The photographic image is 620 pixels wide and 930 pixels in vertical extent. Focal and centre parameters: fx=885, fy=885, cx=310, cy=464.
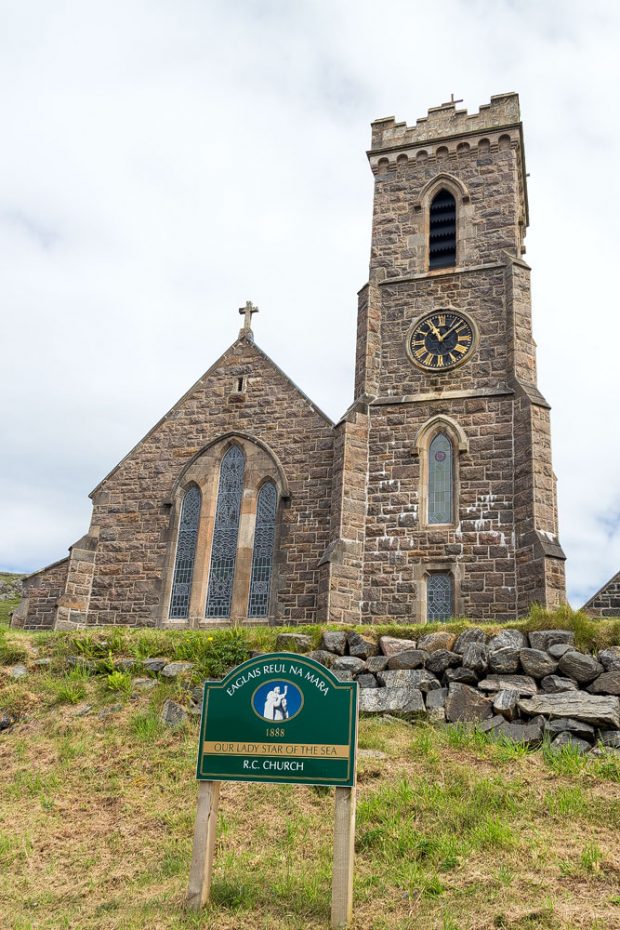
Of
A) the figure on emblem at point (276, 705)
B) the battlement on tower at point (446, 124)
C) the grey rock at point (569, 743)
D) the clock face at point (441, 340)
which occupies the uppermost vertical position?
the battlement on tower at point (446, 124)

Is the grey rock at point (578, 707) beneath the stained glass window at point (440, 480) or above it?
beneath

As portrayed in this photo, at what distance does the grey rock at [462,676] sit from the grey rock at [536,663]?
26.9 inches

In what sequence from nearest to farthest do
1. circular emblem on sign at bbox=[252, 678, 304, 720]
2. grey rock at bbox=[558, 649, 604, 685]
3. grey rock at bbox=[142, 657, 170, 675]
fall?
circular emblem on sign at bbox=[252, 678, 304, 720] → grey rock at bbox=[558, 649, 604, 685] → grey rock at bbox=[142, 657, 170, 675]

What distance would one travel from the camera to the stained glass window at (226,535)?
2047 cm

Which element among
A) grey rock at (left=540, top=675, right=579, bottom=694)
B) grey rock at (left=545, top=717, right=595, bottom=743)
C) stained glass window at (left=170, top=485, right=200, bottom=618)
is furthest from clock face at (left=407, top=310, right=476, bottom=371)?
grey rock at (left=545, top=717, right=595, bottom=743)

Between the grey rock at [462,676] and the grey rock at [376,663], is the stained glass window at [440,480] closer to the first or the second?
the grey rock at [376,663]

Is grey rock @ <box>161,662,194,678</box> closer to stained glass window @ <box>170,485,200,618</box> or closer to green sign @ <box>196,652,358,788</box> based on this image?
green sign @ <box>196,652,358,788</box>

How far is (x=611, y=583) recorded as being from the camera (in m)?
20.9

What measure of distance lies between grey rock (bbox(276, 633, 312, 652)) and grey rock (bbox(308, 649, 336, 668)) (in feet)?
0.69

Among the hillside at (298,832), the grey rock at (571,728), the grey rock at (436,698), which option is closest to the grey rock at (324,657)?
the hillside at (298,832)

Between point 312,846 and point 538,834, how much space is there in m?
2.19

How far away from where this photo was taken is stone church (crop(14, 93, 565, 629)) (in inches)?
741

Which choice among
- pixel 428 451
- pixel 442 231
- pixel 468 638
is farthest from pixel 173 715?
pixel 442 231

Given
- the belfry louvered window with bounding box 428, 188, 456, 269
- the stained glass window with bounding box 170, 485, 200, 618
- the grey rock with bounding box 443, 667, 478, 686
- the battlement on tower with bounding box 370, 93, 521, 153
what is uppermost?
the battlement on tower with bounding box 370, 93, 521, 153
